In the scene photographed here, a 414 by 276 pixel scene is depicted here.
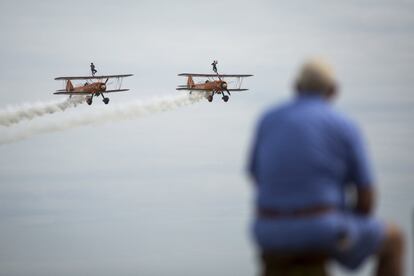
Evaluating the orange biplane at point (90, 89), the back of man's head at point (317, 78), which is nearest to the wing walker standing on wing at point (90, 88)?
the orange biplane at point (90, 89)

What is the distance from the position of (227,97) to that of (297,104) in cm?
7771

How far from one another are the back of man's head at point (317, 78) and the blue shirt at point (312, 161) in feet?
0.40

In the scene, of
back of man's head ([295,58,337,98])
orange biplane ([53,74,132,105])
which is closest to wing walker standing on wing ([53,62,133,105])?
orange biplane ([53,74,132,105])

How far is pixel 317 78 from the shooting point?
582 centimetres

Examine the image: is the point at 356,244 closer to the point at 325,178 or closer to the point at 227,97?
the point at 325,178

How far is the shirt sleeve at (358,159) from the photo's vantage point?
222 inches

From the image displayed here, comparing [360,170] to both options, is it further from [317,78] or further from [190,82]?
[190,82]

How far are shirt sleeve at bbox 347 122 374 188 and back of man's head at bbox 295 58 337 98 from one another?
0.35 meters

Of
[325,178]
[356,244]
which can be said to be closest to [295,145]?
[325,178]

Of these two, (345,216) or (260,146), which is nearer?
(345,216)

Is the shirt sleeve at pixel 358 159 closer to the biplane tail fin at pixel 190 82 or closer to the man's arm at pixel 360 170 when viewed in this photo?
the man's arm at pixel 360 170

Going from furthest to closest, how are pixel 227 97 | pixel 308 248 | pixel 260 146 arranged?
pixel 227 97 → pixel 260 146 → pixel 308 248

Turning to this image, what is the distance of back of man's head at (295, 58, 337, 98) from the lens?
19.0 ft

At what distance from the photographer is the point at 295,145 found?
571cm
